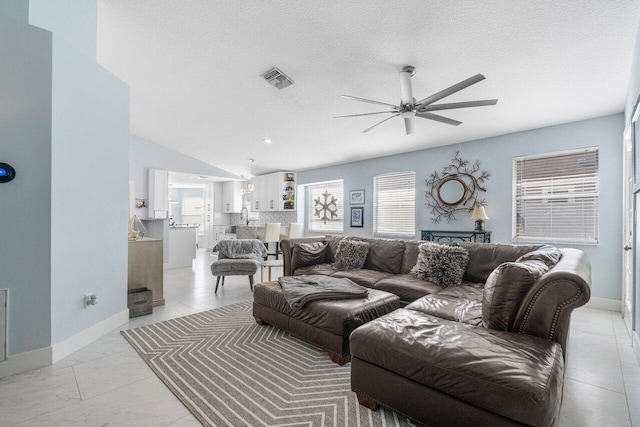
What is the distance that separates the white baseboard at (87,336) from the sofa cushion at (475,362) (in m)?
2.27

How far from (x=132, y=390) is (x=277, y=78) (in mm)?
3476

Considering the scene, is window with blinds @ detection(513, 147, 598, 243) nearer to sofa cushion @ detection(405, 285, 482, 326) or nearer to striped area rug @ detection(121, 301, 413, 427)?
sofa cushion @ detection(405, 285, 482, 326)

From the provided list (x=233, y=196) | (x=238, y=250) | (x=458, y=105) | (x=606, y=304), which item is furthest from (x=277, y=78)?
(x=233, y=196)

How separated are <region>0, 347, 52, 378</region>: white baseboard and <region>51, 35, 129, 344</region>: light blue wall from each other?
116mm

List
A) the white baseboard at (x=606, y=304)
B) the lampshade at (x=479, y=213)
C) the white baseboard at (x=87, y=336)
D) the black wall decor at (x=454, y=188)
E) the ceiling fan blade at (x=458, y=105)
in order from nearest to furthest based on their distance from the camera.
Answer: the white baseboard at (x=87, y=336) < the ceiling fan blade at (x=458, y=105) < the white baseboard at (x=606, y=304) < the lampshade at (x=479, y=213) < the black wall decor at (x=454, y=188)

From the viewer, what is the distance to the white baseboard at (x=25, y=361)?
78.4 inches

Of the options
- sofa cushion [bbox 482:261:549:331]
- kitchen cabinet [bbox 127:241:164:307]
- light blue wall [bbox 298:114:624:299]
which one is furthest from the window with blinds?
kitchen cabinet [bbox 127:241:164:307]

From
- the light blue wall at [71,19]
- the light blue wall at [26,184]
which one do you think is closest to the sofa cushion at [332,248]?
the light blue wall at [26,184]

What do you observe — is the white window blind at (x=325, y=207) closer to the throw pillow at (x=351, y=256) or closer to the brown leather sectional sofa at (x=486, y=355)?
the throw pillow at (x=351, y=256)

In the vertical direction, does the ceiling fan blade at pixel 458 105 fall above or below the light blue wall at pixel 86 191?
above

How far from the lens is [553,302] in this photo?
149 centimetres

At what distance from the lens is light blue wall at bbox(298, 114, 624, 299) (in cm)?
361

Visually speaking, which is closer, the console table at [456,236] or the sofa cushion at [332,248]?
the sofa cushion at [332,248]

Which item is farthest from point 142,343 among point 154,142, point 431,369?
point 154,142
